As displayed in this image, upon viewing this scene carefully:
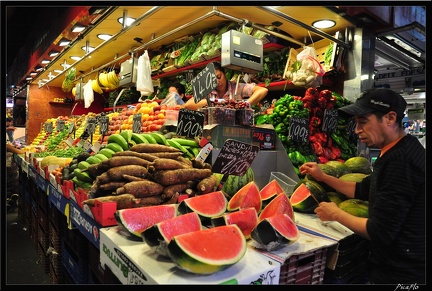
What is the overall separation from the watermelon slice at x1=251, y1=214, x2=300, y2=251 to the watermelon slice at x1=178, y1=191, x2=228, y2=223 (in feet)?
1.03

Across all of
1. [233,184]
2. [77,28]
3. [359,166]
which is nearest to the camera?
[233,184]

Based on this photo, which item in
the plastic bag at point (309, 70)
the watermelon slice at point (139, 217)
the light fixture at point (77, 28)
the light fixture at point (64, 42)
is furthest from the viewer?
the light fixture at point (64, 42)

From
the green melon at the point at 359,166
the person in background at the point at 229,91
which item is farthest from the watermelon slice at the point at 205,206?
the person in background at the point at 229,91

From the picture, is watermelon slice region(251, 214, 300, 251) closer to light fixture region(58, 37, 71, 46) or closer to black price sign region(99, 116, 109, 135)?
black price sign region(99, 116, 109, 135)

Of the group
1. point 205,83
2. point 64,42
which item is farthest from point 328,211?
point 64,42

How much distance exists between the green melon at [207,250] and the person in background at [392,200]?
66 cm

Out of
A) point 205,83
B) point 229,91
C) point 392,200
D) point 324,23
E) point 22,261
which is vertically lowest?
point 22,261

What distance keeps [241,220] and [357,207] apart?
2.71 feet

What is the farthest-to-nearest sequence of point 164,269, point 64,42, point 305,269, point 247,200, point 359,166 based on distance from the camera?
point 64,42, point 359,166, point 247,200, point 305,269, point 164,269

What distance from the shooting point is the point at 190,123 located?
262 cm

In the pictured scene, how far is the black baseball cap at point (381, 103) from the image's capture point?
1.57 meters

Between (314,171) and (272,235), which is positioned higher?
(314,171)

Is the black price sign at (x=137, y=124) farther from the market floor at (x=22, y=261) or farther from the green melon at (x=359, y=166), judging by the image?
the green melon at (x=359, y=166)

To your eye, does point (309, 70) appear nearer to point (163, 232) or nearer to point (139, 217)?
point (139, 217)
